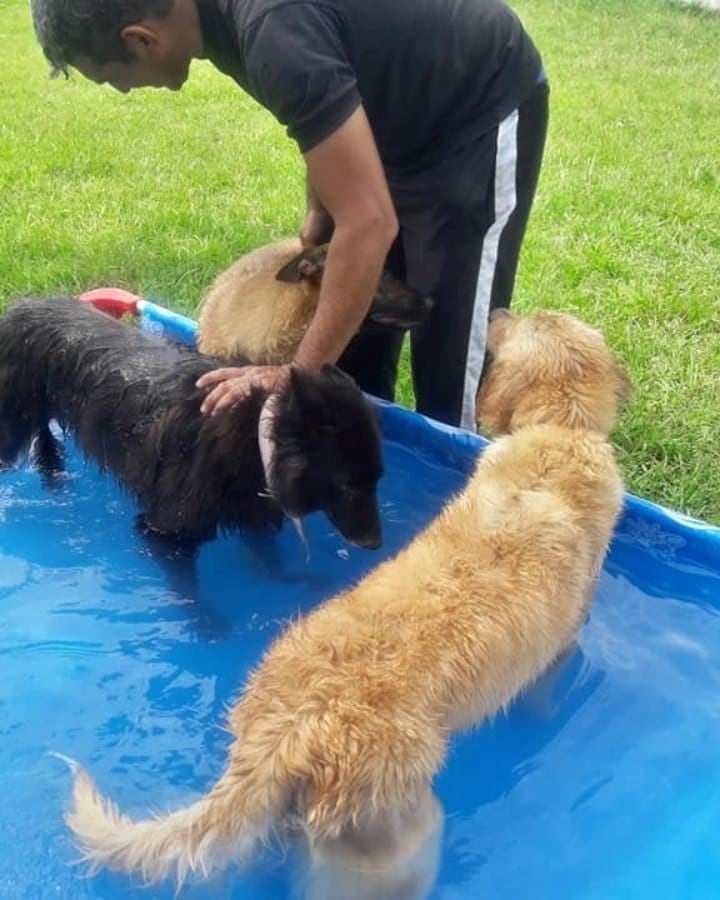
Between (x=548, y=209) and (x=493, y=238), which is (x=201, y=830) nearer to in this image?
(x=493, y=238)

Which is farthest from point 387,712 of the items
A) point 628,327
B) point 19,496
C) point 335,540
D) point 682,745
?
point 628,327

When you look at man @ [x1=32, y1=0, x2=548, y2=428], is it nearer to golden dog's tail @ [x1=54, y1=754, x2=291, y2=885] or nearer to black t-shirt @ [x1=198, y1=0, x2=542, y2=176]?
black t-shirt @ [x1=198, y1=0, x2=542, y2=176]

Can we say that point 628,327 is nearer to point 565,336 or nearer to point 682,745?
point 565,336

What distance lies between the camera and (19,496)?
13.4 ft

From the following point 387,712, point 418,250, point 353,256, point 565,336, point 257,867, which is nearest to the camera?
point 387,712

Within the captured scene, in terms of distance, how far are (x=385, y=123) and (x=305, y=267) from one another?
0.58 meters

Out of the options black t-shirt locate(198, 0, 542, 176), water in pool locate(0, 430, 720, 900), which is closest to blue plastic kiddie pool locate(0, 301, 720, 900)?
water in pool locate(0, 430, 720, 900)

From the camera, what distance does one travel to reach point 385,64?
3.16m

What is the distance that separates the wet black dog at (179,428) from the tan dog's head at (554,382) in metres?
0.39

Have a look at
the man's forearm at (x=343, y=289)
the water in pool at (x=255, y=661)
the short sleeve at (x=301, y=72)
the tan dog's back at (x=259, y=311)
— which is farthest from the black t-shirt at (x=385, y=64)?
the water in pool at (x=255, y=661)

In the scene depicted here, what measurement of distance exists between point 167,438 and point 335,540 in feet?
2.72

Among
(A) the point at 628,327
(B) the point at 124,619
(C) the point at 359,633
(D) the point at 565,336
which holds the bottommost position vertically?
(B) the point at 124,619

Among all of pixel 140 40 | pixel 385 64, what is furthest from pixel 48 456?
pixel 385 64

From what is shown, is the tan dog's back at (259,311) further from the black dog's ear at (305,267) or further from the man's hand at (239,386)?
the man's hand at (239,386)
